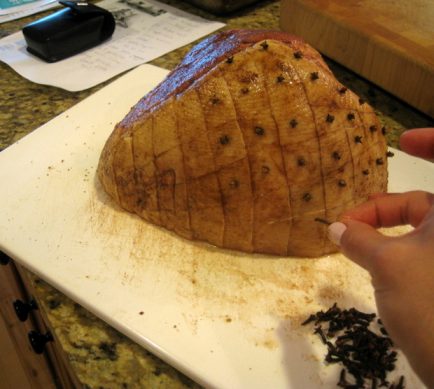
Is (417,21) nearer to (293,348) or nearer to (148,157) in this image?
(148,157)

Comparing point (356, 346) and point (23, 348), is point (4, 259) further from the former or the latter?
point (356, 346)

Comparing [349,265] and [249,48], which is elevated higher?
[249,48]

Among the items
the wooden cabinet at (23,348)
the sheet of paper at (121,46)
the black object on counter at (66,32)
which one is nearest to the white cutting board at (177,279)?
the wooden cabinet at (23,348)

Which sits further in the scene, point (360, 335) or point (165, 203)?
point (165, 203)

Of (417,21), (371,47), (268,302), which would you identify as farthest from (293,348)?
(417,21)

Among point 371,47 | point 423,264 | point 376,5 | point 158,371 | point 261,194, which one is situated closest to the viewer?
point 423,264

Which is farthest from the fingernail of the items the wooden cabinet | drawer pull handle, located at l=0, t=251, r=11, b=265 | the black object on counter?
the black object on counter

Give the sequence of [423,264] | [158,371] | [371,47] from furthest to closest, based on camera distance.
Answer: [371,47]
[158,371]
[423,264]
